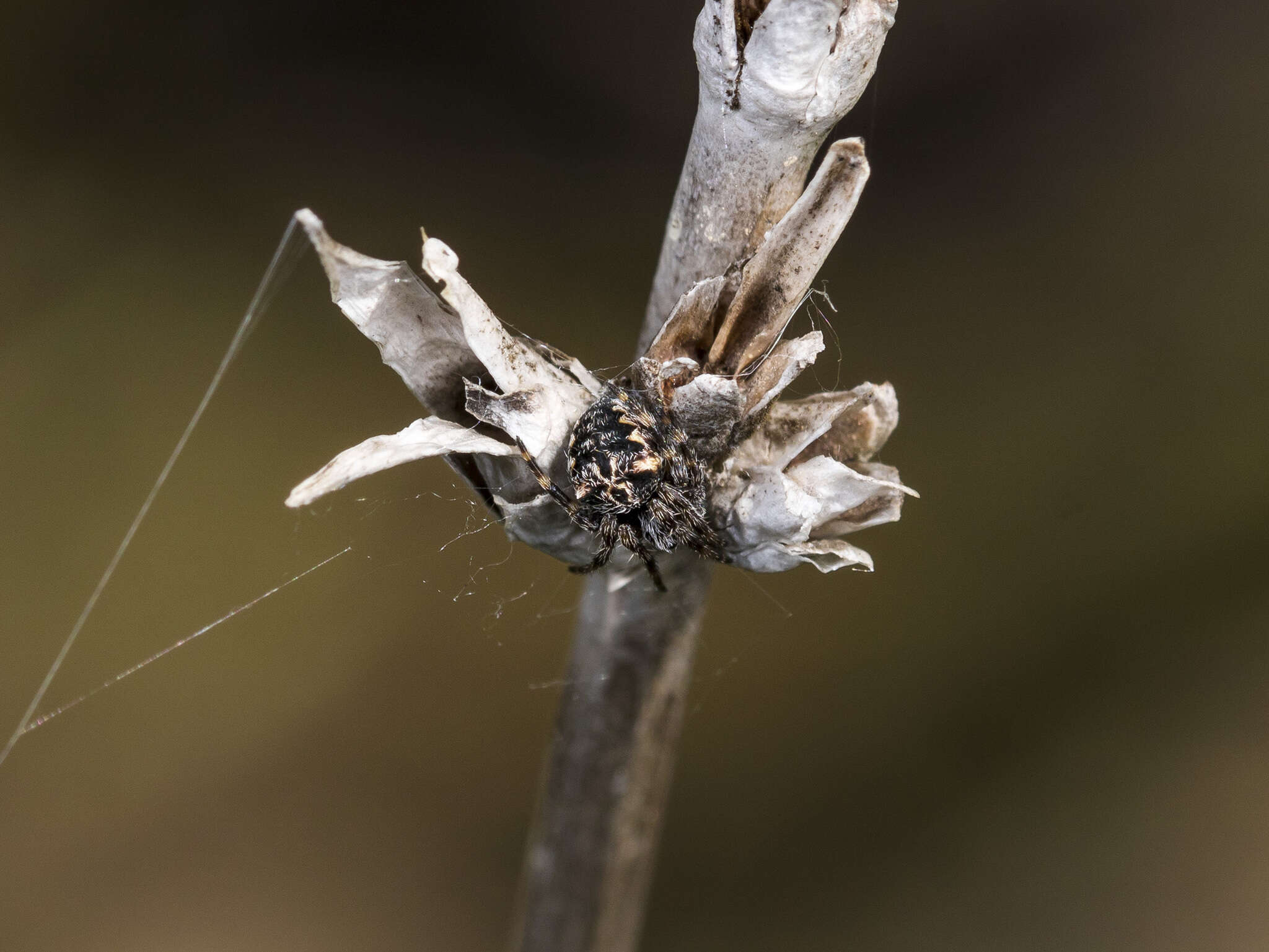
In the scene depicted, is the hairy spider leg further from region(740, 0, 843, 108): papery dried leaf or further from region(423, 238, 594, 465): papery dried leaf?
region(740, 0, 843, 108): papery dried leaf

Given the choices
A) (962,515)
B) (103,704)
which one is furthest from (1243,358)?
(103,704)

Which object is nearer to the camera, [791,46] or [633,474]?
[791,46]

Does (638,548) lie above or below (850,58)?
below

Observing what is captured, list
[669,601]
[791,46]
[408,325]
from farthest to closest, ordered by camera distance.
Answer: [669,601] < [408,325] < [791,46]

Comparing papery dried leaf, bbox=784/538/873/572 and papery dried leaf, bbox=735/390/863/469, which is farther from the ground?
papery dried leaf, bbox=735/390/863/469

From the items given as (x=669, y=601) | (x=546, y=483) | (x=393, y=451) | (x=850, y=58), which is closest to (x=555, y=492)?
(x=546, y=483)

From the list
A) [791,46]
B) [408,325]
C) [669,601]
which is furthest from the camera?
[669,601]

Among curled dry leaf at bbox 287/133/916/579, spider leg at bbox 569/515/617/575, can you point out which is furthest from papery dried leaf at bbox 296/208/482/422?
spider leg at bbox 569/515/617/575

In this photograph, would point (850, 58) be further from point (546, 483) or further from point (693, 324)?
point (546, 483)
